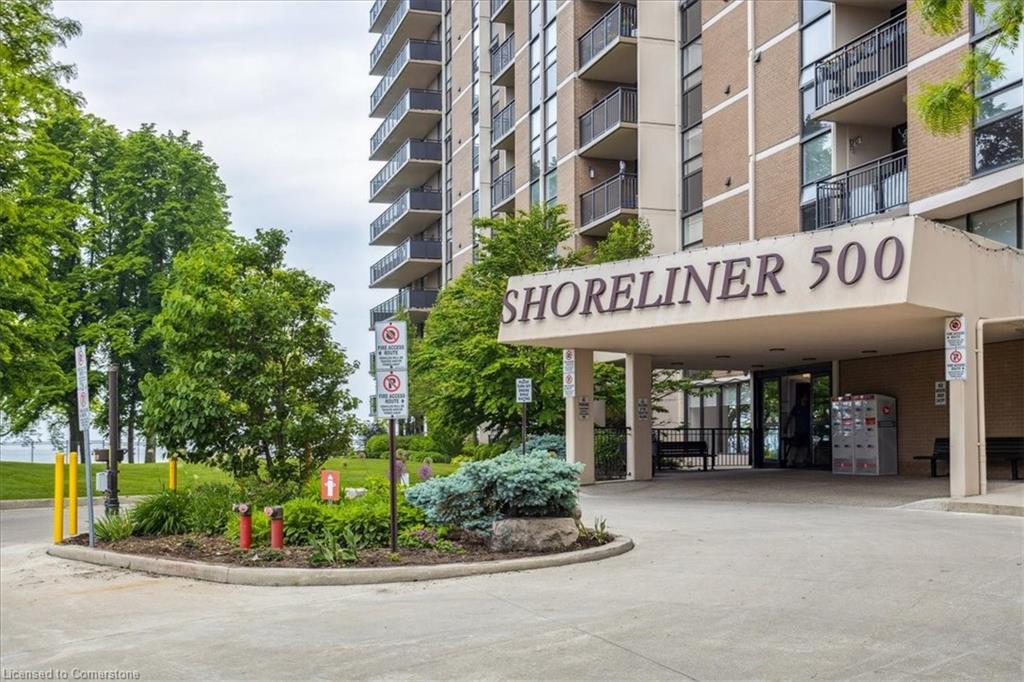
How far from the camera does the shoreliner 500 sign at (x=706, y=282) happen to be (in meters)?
16.7

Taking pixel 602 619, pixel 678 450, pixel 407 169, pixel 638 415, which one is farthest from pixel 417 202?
pixel 602 619

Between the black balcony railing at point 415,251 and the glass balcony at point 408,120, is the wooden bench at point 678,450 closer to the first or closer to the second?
the black balcony railing at point 415,251

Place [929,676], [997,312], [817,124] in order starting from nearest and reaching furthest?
1. [929,676]
2. [997,312]
3. [817,124]

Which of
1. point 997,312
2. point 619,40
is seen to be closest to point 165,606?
point 997,312

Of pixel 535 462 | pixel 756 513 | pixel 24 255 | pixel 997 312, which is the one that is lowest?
pixel 756 513

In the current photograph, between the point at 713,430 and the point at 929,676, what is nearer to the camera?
the point at 929,676

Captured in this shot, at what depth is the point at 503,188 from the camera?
48594 mm

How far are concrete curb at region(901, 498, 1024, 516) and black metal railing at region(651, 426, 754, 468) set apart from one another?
16.2 meters

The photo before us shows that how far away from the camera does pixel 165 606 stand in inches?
389

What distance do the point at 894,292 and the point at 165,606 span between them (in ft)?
37.9

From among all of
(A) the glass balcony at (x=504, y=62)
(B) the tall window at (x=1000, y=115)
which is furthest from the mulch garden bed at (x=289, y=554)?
(A) the glass balcony at (x=504, y=62)

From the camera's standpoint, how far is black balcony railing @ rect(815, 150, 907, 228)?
80.1 feet

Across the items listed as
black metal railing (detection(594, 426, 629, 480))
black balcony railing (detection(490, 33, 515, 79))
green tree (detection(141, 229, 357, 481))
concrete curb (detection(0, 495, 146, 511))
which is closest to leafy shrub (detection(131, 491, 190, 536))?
green tree (detection(141, 229, 357, 481))

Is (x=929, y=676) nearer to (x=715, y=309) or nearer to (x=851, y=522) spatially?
(x=851, y=522)
